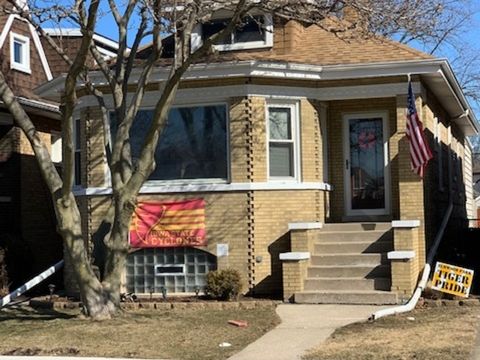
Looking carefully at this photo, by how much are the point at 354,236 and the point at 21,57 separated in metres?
11.2

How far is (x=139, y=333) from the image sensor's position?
31.9 ft

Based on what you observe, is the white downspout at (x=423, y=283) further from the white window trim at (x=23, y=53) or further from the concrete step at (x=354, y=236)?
the white window trim at (x=23, y=53)

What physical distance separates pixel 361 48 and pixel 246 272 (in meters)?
5.09

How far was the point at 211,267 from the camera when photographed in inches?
543

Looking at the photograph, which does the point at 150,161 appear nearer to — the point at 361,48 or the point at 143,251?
the point at 143,251

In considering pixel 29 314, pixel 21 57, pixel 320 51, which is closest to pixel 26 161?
pixel 21 57

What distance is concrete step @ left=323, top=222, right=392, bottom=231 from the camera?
44.8ft

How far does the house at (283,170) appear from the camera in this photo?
13.3m

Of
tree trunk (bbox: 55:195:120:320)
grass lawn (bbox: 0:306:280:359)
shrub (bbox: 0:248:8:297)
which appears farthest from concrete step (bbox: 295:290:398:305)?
shrub (bbox: 0:248:8:297)

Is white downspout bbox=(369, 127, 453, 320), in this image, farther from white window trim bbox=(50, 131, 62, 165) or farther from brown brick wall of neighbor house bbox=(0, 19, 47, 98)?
brown brick wall of neighbor house bbox=(0, 19, 47, 98)

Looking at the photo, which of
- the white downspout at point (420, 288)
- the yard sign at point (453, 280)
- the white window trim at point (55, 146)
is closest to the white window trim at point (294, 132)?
the white downspout at point (420, 288)

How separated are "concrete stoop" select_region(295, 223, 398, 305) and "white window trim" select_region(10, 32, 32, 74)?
10.1m

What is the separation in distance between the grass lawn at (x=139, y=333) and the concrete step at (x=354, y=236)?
2303 millimetres

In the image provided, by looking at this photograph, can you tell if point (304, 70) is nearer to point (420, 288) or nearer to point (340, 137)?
point (340, 137)
